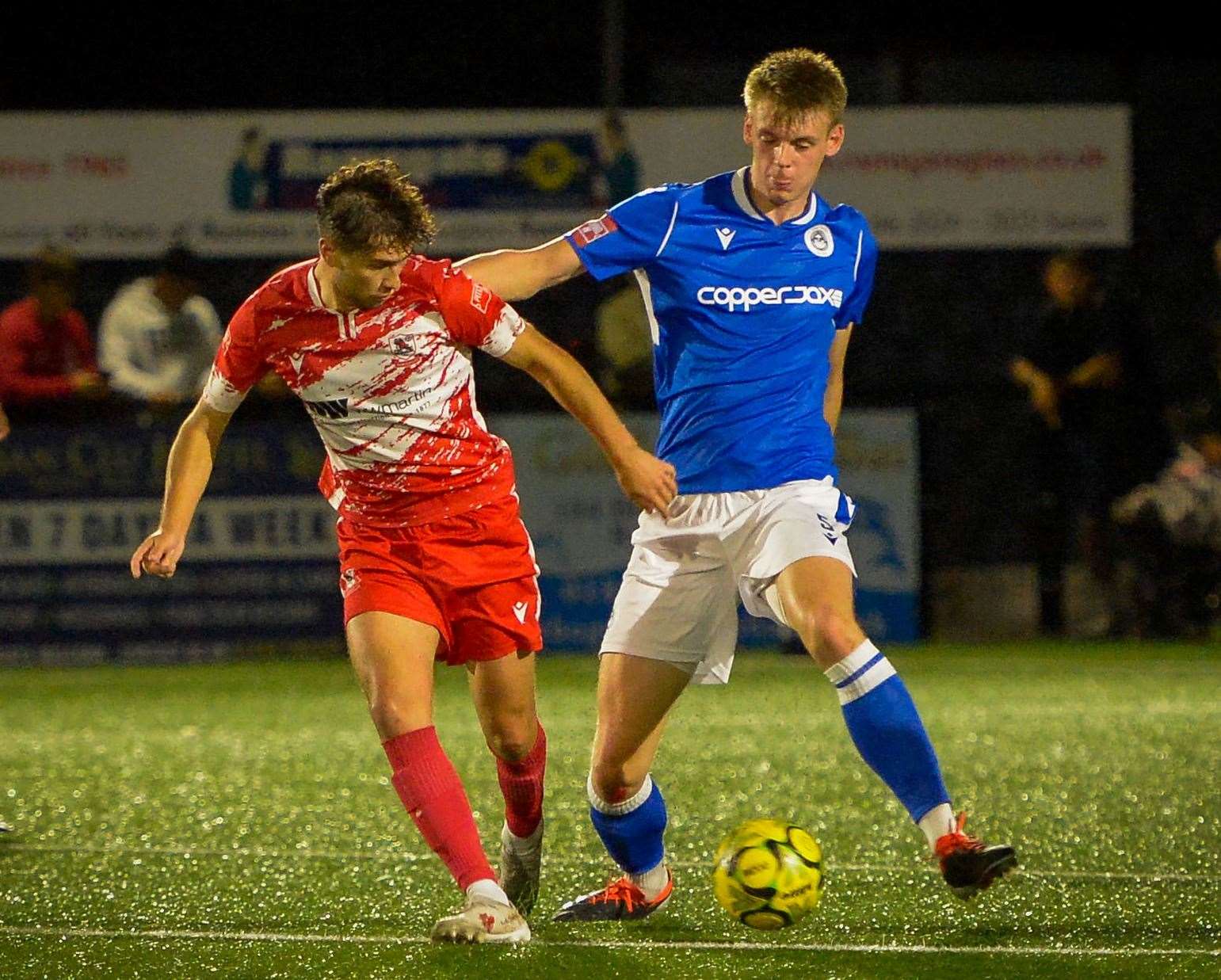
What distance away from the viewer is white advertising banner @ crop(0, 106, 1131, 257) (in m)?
13.2

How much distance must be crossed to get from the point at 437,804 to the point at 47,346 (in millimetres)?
7417

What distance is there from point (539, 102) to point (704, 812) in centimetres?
1169

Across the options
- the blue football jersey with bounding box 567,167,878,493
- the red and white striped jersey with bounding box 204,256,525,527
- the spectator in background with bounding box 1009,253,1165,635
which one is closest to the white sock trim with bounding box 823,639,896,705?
the blue football jersey with bounding box 567,167,878,493

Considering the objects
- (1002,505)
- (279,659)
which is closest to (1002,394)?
(1002,505)

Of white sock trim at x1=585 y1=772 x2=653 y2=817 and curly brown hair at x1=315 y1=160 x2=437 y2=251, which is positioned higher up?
curly brown hair at x1=315 y1=160 x2=437 y2=251

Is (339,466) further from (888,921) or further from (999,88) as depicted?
(999,88)

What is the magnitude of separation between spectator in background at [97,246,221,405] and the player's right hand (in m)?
6.56

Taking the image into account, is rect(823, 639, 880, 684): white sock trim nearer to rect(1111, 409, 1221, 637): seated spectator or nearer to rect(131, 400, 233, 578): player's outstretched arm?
rect(131, 400, 233, 578): player's outstretched arm

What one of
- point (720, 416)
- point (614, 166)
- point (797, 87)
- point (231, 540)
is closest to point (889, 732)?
point (720, 416)

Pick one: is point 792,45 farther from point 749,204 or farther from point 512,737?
point 512,737

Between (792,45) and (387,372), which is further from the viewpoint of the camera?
(792,45)

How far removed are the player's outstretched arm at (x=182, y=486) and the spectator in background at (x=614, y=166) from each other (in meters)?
8.72

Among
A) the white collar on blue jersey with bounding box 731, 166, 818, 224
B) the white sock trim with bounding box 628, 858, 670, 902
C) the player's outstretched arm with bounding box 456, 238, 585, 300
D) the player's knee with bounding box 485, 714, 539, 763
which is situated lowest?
the white sock trim with bounding box 628, 858, 670, 902

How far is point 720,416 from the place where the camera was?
463 centimetres
